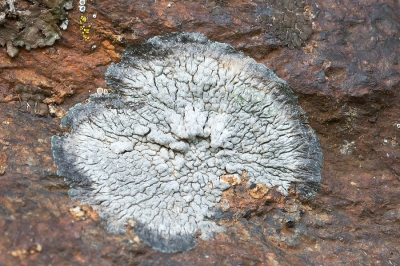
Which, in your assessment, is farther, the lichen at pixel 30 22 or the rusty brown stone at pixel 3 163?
the lichen at pixel 30 22

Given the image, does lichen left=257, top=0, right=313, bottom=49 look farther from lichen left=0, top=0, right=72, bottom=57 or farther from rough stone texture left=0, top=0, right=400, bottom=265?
lichen left=0, top=0, right=72, bottom=57

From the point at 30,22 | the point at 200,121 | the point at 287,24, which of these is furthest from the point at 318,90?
the point at 30,22

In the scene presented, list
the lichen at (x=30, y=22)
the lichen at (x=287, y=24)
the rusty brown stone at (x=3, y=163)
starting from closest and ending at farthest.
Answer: the rusty brown stone at (x=3, y=163)
the lichen at (x=30, y=22)
the lichen at (x=287, y=24)

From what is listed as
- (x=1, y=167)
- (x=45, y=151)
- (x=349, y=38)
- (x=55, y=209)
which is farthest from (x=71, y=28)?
(x=349, y=38)

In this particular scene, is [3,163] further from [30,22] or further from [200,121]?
[200,121]

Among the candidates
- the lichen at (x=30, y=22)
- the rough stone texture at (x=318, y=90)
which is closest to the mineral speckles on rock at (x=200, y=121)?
the rough stone texture at (x=318, y=90)

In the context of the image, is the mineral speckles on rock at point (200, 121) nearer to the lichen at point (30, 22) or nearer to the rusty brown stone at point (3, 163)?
the rusty brown stone at point (3, 163)

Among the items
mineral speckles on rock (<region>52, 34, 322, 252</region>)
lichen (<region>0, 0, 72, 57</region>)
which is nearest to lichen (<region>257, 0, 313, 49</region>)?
mineral speckles on rock (<region>52, 34, 322, 252</region>)
